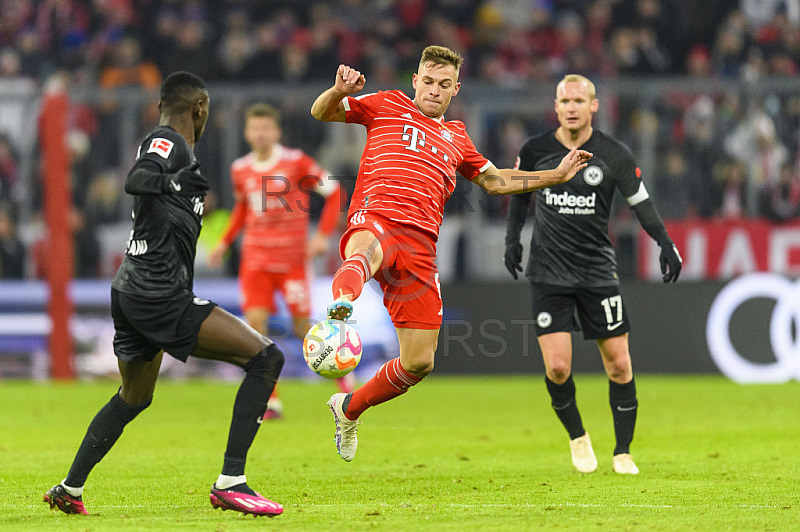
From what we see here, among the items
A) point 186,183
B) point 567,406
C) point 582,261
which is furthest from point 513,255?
point 186,183

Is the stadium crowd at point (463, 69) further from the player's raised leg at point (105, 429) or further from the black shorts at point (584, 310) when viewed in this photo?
the player's raised leg at point (105, 429)

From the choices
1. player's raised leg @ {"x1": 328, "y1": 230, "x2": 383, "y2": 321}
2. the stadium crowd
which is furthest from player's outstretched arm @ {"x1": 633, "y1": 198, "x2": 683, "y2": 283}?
the stadium crowd

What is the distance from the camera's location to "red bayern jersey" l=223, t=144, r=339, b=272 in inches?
391

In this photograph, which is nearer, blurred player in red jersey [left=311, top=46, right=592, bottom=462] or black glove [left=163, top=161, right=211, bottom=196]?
black glove [left=163, top=161, right=211, bottom=196]

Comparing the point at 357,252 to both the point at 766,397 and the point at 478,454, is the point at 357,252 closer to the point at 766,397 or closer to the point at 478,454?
the point at 478,454

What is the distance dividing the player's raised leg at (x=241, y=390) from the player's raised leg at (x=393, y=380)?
854 millimetres

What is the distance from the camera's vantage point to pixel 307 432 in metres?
8.77

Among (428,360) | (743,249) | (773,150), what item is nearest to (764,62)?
(773,150)

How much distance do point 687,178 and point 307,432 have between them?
6.63 metres

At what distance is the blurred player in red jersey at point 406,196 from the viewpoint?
5.81m

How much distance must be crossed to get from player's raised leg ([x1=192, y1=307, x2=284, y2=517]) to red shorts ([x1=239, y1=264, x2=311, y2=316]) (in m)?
4.71

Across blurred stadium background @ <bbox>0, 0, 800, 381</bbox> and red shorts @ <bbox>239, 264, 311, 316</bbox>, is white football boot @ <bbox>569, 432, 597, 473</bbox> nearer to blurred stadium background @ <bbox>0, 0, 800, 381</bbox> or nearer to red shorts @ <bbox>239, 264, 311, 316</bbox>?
red shorts @ <bbox>239, 264, 311, 316</bbox>

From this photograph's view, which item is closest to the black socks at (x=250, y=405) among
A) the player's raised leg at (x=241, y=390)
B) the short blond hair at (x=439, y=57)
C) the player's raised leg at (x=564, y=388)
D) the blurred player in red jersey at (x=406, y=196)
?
the player's raised leg at (x=241, y=390)

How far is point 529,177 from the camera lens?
607 centimetres
